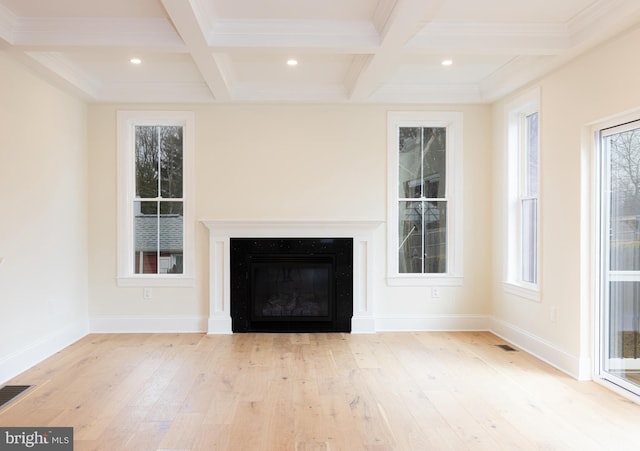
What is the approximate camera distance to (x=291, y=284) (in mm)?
5023

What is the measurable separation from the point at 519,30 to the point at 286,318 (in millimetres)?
3515

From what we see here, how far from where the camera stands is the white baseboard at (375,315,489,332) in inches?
199

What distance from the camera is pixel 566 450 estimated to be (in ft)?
7.95

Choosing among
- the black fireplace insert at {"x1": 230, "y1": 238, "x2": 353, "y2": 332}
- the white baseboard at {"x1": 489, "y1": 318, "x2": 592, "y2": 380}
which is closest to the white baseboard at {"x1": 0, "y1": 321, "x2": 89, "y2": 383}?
the black fireplace insert at {"x1": 230, "y1": 238, "x2": 353, "y2": 332}

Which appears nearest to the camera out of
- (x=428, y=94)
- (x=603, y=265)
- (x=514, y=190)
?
(x=603, y=265)

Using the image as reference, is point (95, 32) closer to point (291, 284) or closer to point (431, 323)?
point (291, 284)

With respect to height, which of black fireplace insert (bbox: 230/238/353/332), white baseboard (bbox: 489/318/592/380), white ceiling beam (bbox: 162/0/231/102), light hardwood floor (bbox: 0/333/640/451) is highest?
white ceiling beam (bbox: 162/0/231/102)

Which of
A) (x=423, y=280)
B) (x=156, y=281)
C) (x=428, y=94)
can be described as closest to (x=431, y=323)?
(x=423, y=280)

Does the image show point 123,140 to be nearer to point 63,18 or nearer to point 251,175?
point 251,175

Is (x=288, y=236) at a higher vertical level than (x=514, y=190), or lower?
lower

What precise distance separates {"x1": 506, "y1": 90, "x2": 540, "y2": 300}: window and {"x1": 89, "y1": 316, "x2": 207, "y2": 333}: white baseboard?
3425 mm

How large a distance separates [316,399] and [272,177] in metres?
2.64

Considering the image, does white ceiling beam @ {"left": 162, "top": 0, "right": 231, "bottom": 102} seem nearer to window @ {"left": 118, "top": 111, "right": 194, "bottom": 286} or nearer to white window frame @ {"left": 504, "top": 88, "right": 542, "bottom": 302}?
window @ {"left": 118, "top": 111, "right": 194, "bottom": 286}

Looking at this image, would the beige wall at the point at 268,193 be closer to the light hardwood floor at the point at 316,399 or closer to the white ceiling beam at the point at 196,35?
the light hardwood floor at the point at 316,399
